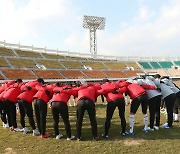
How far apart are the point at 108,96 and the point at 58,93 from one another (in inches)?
77.7

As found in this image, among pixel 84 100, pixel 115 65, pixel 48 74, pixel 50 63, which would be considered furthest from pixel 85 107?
pixel 115 65

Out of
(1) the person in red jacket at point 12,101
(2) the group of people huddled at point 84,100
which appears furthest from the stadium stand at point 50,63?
(2) the group of people huddled at point 84,100

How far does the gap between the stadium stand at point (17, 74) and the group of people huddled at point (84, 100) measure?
40390 millimetres

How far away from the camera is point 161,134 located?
10.1 meters

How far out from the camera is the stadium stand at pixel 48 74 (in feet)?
185

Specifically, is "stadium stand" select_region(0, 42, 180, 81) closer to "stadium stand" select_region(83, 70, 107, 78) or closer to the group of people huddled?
"stadium stand" select_region(83, 70, 107, 78)

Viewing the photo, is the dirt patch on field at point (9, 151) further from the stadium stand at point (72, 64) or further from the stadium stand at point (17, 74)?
the stadium stand at point (72, 64)

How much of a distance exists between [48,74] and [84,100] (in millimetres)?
49788

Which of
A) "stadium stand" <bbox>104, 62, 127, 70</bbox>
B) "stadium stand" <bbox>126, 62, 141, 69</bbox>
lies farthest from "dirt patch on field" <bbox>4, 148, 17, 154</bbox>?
"stadium stand" <bbox>126, 62, 141, 69</bbox>

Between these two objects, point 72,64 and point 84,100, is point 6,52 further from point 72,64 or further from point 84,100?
point 84,100

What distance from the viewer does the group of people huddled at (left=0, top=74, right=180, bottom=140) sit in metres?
Answer: 9.42

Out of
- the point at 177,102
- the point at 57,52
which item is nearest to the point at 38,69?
the point at 57,52

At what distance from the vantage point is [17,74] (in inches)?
2073

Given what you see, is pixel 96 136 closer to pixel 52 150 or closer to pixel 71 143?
pixel 71 143
